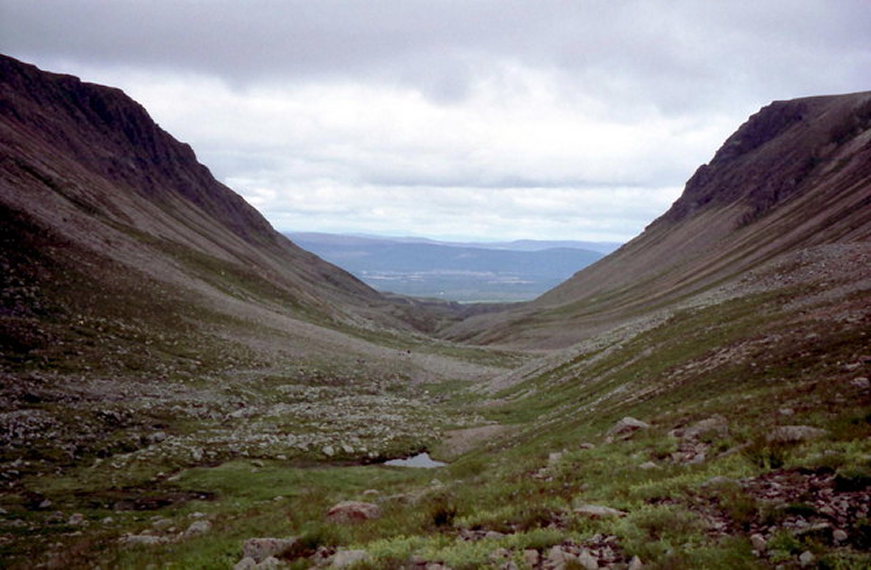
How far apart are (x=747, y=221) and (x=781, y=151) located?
38.1 metres

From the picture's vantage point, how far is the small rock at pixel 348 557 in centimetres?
1187

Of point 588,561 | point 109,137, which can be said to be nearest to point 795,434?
point 588,561

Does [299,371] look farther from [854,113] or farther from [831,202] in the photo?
[854,113]

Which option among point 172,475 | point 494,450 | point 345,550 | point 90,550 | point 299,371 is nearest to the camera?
point 345,550

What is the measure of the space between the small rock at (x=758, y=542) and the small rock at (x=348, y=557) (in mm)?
7438

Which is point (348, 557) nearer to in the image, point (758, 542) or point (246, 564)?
point (246, 564)

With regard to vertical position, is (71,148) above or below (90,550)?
above

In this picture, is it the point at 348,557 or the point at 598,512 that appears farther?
the point at 598,512

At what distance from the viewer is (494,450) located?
32.2 metres

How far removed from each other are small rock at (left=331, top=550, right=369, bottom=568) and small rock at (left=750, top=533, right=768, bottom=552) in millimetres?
7438

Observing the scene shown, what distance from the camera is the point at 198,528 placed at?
18.8 m

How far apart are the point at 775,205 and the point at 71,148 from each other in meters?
159

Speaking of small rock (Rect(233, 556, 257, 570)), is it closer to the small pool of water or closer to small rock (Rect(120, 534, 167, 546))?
small rock (Rect(120, 534, 167, 546))

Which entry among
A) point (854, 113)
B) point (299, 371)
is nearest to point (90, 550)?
point (299, 371)
